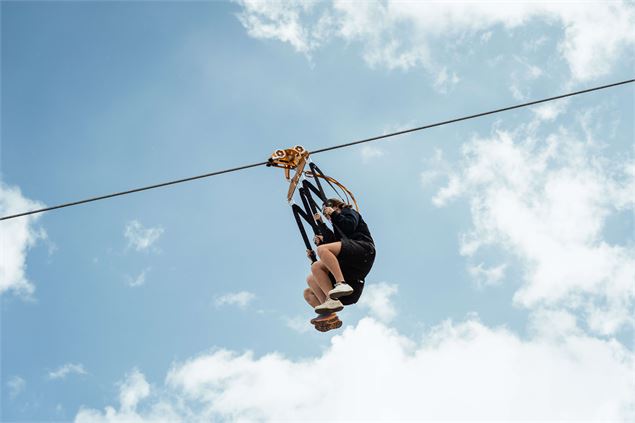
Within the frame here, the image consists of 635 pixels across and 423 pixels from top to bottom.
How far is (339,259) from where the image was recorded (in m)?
8.38

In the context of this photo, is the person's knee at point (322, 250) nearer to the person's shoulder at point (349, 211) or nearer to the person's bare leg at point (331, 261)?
the person's bare leg at point (331, 261)

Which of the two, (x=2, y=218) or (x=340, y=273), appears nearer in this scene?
(x=2, y=218)

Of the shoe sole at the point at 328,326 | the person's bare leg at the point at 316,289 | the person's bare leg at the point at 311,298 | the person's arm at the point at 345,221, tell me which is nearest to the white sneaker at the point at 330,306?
the shoe sole at the point at 328,326

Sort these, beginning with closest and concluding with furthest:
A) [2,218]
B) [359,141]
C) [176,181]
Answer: [2,218] < [176,181] < [359,141]

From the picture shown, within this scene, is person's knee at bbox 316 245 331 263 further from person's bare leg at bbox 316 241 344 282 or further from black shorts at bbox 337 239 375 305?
black shorts at bbox 337 239 375 305

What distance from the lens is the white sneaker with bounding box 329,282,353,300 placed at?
322 inches

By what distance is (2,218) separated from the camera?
7555mm

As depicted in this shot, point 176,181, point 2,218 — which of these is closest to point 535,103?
point 176,181

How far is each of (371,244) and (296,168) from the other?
1232mm

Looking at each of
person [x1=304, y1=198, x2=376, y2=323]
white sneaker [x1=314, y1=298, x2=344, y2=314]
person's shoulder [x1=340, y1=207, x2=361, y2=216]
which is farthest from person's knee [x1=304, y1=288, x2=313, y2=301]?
person's shoulder [x1=340, y1=207, x2=361, y2=216]

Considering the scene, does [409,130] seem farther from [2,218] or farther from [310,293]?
[2,218]

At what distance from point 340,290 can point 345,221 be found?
827 mm

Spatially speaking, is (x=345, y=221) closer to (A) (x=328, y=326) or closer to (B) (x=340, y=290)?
(B) (x=340, y=290)

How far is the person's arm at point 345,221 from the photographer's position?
8.59 m
